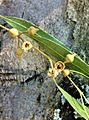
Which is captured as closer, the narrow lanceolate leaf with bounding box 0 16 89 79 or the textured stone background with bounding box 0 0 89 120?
the narrow lanceolate leaf with bounding box 0 16 89 79

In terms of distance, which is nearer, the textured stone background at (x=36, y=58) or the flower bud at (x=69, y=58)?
the flower bud at (x=69, y=58)

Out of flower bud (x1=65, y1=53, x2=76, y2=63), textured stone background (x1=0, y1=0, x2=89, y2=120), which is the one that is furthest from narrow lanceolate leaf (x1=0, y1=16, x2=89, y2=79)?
textured stone background (x1=0, y1=0, x2=89, y2=120)

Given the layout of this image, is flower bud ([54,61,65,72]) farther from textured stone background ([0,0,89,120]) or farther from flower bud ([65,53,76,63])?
textured stone background ([0,0,89,120])

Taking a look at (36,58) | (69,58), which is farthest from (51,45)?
(36,58)

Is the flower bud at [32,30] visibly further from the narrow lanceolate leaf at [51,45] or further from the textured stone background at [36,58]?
the textured stone background at [36,58]

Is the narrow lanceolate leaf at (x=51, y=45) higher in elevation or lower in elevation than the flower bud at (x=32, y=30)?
lower

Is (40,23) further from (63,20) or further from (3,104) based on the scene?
(3,104)

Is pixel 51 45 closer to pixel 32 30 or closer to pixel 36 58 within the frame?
pixel 32 30

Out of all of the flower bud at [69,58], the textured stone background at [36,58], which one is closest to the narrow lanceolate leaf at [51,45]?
the flower bud at [69,58]
